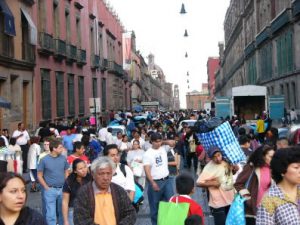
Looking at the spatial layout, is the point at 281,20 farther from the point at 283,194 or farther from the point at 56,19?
the point at 283,194

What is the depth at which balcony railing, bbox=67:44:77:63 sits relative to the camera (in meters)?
32.3

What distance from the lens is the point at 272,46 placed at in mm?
45688

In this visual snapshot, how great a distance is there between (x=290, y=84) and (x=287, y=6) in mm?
5020

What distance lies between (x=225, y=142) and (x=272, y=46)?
129 ft

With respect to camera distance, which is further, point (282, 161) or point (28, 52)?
point (28, 52)

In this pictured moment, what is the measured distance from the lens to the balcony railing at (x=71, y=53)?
32.3 m

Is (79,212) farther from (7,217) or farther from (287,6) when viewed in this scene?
(287,6)

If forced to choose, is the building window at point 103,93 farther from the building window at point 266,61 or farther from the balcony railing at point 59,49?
the balcony railing at point 59,49

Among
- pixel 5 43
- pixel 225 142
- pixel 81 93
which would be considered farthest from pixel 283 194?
pixel 81 93

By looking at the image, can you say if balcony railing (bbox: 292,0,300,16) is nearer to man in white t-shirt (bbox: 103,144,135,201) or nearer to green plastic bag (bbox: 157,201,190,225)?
man in white t-shirt (bbox: 103,144,135,201)

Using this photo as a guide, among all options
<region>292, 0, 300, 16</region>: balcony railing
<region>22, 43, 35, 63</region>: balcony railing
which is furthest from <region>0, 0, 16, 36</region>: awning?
<region>292, 0, 300, 16</region>: balcony railing

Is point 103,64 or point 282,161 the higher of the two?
point 103,64

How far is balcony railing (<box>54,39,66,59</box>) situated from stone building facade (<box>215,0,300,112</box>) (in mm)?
13286

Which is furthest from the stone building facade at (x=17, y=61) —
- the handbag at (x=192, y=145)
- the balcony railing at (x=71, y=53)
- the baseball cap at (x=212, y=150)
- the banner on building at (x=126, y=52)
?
the banner on building at (x=126, y=52)
